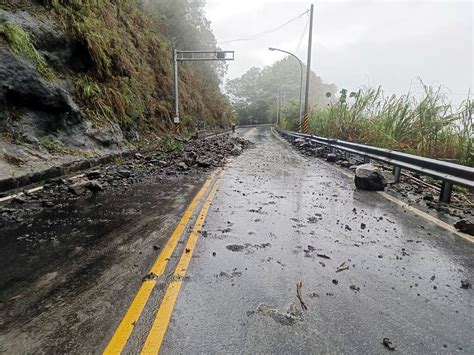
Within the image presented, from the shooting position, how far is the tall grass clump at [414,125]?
24.4ft

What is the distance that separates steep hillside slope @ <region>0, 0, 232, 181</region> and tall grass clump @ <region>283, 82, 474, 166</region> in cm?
933

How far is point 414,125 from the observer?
30.5 feet

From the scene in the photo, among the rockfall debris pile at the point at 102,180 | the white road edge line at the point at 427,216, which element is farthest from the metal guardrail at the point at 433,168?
the rockfall debris pile at the point at 102,180

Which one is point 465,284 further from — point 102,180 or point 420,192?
point 102,180

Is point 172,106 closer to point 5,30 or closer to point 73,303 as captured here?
point 5,30

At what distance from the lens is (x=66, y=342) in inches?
80.8

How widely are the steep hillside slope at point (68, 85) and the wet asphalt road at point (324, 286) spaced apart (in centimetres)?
523

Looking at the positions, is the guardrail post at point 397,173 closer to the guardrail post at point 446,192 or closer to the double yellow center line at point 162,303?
the guardrail post at point 446,192

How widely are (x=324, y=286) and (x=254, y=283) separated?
639 millimetres

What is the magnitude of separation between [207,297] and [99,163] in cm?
761

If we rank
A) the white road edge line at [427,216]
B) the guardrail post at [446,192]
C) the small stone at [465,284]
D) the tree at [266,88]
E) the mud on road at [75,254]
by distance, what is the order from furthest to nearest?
1. the tree at [266,88]
2. the guardrail post at [446,192]
3. the white road edge line at [427,216]
4. the small stone at [465,284]
5. the mud on road at [75,254]

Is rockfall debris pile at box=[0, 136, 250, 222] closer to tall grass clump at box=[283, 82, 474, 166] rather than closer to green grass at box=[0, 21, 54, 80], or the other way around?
green grass at box=[0, 21, 54, 80]

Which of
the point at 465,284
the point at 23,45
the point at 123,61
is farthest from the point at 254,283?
the point at 123,61

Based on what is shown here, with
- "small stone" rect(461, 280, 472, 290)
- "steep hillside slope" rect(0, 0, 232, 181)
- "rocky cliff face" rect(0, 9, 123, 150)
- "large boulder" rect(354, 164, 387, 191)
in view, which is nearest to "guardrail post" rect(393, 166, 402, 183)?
"large boulder" rect(354, 164, 387, 191)
